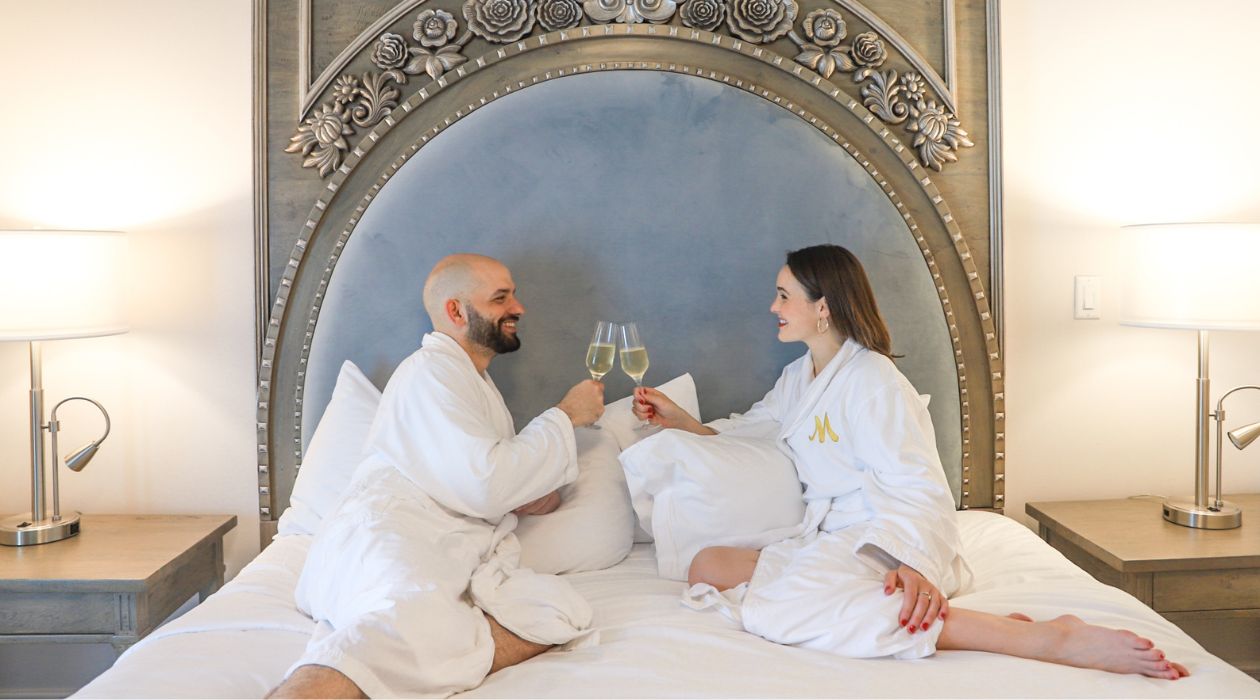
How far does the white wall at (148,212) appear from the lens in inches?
96.4

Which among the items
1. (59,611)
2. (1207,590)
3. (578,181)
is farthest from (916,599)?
(59,611)

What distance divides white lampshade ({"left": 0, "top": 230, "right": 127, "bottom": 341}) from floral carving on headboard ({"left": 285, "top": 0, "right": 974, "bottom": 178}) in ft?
1.66

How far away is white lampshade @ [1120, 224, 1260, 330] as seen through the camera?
2240mm

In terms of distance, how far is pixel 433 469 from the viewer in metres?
1.93

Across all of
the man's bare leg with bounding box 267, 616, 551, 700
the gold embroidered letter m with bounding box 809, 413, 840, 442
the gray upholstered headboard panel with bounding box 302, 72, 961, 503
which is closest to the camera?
the man's bare leg with bounding box 267, 616, 551, 700

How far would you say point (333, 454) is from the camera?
2250 millimetres

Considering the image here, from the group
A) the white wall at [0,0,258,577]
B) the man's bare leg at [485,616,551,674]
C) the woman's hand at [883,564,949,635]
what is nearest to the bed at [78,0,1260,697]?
the white wall at [0,0,258,577]

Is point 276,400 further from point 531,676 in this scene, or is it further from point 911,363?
point 911,363

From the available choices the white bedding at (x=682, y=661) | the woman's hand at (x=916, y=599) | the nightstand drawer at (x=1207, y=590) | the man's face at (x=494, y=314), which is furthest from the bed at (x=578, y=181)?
the woman's hand at (x=916, y=599)

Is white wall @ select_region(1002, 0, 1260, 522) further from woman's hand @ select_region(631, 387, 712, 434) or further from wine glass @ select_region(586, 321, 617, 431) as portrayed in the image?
wine glass @ select_region(586, 321, 617, 431)

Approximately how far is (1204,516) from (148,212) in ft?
8.70

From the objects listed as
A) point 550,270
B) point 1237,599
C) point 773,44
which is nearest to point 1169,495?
point 1237,599

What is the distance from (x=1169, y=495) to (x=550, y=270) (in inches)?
68.9

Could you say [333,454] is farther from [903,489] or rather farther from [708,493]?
[903,489]
